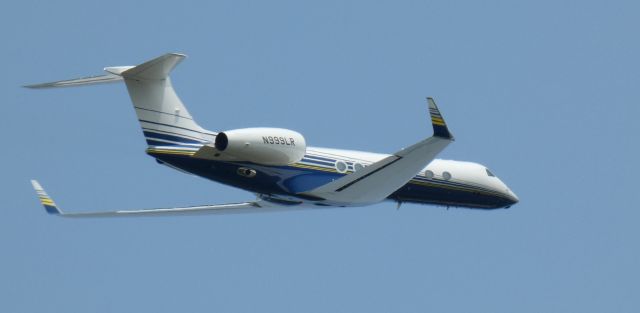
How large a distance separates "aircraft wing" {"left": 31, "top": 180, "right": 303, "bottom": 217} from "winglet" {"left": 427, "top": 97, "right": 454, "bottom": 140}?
24.8ft

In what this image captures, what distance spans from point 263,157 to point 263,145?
18.1 inches

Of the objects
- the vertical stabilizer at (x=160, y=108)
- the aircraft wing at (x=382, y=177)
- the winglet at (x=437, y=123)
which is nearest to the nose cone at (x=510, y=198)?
the aircraft wing at (x=382, y=177)

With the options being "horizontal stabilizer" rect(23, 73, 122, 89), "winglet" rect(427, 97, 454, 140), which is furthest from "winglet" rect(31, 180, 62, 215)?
"winglet" rect(427, 97, 454, 140)

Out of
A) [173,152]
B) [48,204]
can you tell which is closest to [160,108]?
[173,152]

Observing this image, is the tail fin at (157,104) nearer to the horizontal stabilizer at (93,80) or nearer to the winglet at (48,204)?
the horizontal stabilizer at (93,80)

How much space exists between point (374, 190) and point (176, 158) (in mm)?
6065

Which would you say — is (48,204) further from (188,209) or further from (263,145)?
(263,145)

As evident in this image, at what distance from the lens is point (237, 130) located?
39.8 m

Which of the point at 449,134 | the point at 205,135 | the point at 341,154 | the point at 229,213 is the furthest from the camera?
the point at 229,213

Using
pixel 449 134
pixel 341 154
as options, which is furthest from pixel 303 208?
pixel 449 134

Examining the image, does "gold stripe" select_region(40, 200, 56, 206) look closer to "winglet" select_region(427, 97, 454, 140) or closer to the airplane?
the airplane

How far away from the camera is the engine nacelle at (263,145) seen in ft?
129

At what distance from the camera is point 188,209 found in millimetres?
45812

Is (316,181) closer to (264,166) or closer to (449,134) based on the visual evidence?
(264,166)
